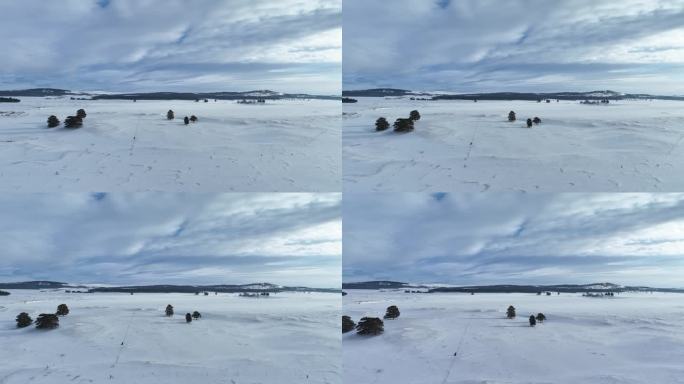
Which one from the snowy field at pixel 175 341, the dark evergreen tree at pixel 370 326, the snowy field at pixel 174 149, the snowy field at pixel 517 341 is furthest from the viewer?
the dark evergreen tree at pixel 370 326

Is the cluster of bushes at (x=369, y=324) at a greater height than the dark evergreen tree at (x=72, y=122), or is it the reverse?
the dark evergreen tree at (x=72, y=122)

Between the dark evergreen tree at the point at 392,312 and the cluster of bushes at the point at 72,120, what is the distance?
3.77m

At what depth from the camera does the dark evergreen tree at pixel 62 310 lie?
6133 mm

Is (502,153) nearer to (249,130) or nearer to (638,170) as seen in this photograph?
(638,170)

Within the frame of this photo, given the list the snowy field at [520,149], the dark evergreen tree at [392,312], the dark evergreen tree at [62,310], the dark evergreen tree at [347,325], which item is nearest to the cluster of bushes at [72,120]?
the dark evergreen tree at [62,310]

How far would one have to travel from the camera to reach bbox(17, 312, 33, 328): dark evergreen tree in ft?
19.3

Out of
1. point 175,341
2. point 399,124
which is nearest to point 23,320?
point 175,341

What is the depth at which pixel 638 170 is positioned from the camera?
5.12 metres

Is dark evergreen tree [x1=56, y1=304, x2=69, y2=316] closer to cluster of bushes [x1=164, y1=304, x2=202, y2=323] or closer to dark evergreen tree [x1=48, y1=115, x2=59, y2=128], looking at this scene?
cluster of bushes [x1=164, y1=304, x2=202, y2=323]

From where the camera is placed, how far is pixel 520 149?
17.7 feet

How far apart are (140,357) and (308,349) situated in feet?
5.28

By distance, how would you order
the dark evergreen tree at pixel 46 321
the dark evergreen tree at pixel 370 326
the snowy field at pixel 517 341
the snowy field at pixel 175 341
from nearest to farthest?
the snowy field at pixel 517 341 < the snowy field at pixel 175 341 < the dark evergreen tree at pixel 370 326 < the dark evergreen tree at pixel 46 321

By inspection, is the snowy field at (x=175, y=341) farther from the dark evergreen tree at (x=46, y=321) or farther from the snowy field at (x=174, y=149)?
the snowy field at (x=174, y=149)

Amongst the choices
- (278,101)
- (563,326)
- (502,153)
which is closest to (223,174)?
(278,101)
